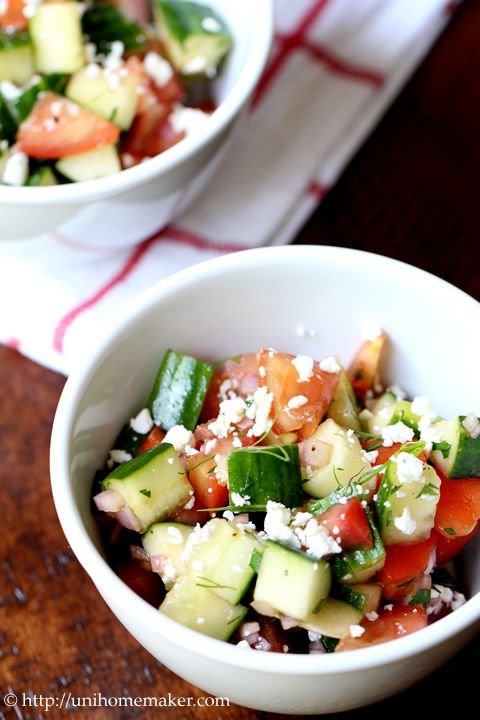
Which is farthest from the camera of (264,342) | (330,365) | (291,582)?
(264,342)

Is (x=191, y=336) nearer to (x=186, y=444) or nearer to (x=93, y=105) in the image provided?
(x=186, y=444)

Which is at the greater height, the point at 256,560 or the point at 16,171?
the point at 256,560

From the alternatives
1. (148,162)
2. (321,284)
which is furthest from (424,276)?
(148,162)

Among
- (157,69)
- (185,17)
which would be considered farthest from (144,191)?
(185,17)

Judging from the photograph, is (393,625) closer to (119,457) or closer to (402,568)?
(402,568)

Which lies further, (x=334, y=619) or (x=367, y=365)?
(x=367, y=365)

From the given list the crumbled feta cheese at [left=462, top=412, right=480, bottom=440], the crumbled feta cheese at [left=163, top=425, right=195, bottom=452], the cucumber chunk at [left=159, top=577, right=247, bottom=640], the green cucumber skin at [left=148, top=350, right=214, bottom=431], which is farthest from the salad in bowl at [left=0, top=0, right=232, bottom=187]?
the cucumber chunk at [left=159, top=577, right=247, bottom=640]

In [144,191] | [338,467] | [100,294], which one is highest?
[338,467]

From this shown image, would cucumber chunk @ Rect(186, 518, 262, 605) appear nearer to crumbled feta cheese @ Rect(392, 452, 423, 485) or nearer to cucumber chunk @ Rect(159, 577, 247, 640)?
cucumber chunk @ Rect(159, 577, 247, 640)
